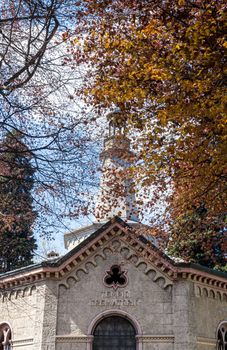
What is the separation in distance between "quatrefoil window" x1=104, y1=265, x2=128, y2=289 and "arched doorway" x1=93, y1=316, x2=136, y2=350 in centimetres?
110

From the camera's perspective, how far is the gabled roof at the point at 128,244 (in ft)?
52.9

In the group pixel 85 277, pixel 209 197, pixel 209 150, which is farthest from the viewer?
pixel 85 277

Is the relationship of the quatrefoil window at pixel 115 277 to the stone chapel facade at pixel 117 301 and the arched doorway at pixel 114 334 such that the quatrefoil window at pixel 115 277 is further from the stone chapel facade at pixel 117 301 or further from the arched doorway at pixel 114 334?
the arched doorway at pixel 114 334

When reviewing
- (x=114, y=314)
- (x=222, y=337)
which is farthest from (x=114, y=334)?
(x=222, y=337)

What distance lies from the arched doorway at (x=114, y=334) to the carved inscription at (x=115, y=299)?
49 cm

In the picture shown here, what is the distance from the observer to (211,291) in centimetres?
1712

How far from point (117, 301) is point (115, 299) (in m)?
0.10

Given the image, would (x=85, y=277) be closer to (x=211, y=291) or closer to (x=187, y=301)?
(x=187, y=301)

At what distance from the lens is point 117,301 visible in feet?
52.5

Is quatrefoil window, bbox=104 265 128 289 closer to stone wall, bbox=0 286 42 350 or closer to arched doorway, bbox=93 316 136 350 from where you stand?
arched doorway, bbox=93 316 136 350

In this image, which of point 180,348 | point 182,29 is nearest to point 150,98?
point 182,29

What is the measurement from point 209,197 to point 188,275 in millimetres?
4839

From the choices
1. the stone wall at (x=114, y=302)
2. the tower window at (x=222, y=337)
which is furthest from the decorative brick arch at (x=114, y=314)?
the tower window at (x=222, y=337)

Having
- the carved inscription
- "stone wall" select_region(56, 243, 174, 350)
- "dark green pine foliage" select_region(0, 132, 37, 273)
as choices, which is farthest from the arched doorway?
"dark green pine foliage" select_region(0, 132, 37, 273)
